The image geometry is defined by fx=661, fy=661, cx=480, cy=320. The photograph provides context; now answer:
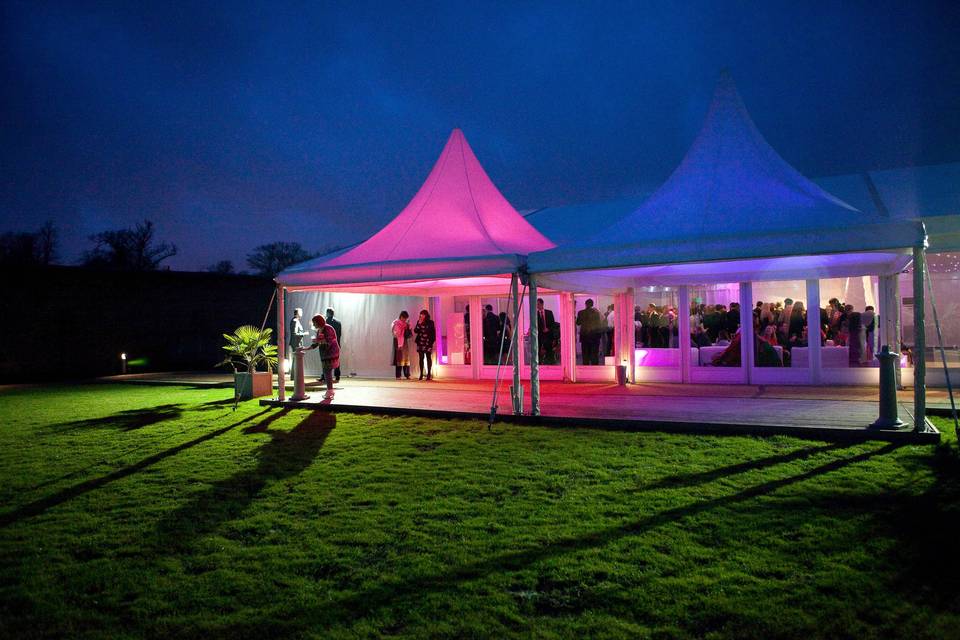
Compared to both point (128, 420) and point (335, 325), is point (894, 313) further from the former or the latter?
point (128, 420)

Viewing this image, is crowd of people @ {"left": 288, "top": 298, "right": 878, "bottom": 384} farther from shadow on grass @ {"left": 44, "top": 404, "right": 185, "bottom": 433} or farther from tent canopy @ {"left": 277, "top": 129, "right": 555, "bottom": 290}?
shadow on grass @ {"left": 44, "top": 404, "right": 185, "bottom": 433}

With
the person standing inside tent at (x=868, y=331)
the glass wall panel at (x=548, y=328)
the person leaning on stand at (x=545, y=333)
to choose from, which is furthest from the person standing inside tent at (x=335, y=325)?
the person standing inside tent at (x=868, y=331)

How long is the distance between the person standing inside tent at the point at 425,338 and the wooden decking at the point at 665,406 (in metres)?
1.88

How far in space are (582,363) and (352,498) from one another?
9.68 m

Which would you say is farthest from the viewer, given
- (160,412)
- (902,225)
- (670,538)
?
→ (160,412)

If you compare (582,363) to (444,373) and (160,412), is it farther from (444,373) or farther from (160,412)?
(160,412)

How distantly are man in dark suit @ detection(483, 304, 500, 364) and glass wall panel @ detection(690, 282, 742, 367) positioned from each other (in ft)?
14.9

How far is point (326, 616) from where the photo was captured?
12.0 feet

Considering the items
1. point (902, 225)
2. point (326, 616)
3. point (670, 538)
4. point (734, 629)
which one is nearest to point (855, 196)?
point (902, 225)

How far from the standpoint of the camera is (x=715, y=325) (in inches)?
541

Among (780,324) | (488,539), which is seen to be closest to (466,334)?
(780,324)

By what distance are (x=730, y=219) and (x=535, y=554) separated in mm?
5475

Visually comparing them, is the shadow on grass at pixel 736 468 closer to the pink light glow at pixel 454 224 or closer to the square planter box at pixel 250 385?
the pink light glow at pixel 454 224

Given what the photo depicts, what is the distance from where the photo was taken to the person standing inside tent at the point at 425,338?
16266 millimetres
